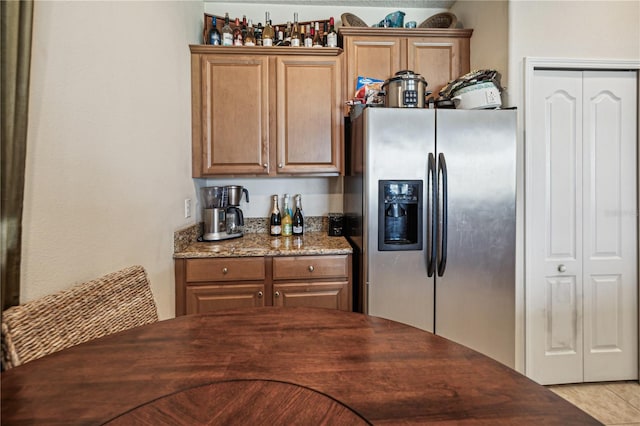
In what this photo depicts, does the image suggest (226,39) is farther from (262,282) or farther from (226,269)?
(262,282)

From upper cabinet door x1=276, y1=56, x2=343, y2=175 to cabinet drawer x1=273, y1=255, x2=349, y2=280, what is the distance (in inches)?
27.7

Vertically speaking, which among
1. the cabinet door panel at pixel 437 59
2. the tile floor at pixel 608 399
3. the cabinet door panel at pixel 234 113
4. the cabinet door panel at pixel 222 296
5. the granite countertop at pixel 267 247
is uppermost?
the cabinet door panel at pixel 437 59

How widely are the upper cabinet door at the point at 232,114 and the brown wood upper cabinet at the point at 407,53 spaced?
0.66 meters

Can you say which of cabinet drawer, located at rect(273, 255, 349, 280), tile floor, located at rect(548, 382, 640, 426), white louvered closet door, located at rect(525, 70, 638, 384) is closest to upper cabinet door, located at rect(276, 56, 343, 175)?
cabinet drawer, located at rect(273, 255, 349, 280)

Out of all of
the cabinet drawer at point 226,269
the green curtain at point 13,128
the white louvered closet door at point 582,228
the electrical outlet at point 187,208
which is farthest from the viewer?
the electrical outlet at point 187,208

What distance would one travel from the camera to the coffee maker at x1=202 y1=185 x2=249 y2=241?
2.13m

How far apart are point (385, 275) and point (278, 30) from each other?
2.09 m

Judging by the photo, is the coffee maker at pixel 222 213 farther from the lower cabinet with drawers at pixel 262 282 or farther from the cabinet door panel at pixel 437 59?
the cabinet door panel at pixel 437 59

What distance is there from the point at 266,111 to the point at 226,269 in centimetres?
118

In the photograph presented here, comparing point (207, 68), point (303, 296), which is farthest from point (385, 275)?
point (207, 68)

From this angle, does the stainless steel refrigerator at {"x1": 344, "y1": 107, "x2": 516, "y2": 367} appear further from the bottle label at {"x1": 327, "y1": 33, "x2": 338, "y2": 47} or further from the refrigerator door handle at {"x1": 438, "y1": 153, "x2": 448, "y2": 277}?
the bottle label at {"x1": 327, "y1": 33, "x2": 338, "y2": 47}

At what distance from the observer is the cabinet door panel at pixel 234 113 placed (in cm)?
215

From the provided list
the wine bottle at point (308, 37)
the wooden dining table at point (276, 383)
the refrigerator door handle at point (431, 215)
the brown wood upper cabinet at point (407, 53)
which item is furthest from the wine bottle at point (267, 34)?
the wooden dining table at point (276, 383)

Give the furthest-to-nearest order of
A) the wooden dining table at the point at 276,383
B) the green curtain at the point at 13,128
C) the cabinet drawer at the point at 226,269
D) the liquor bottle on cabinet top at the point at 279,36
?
the liquor bottle on cabinet top at the point at 279,36, the cabinet drawer at the point at 226,269, the green curtain at the point at 13,128, the wooden dining table at the point at 276,383
